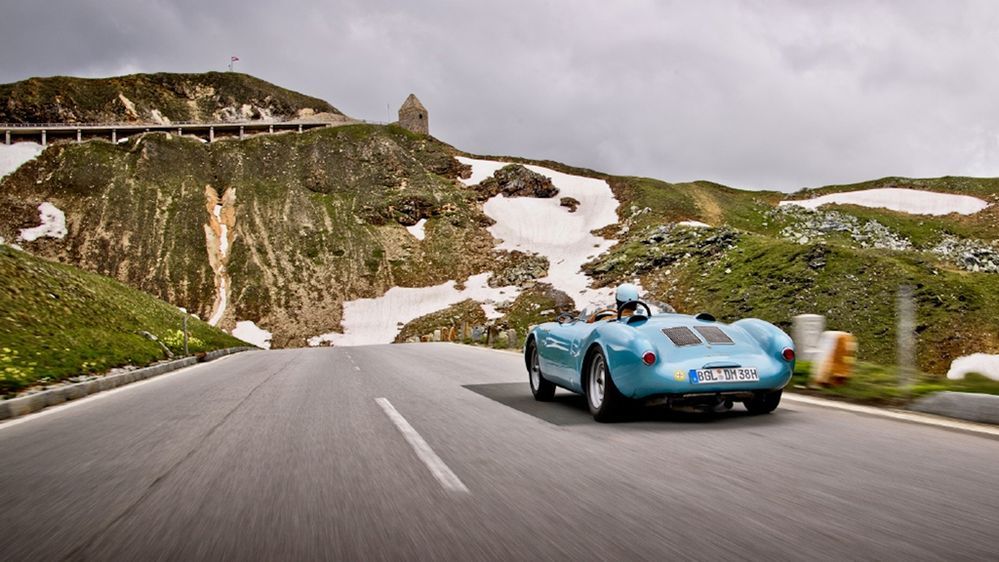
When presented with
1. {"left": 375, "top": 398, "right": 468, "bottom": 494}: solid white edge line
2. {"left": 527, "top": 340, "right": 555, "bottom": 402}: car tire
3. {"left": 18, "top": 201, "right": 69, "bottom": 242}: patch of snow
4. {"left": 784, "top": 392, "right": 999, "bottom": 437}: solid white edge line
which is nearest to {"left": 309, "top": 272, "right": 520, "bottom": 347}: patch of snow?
{"left": 18, "top": 201, "right": 69, "bottom": 242}: patch of snow

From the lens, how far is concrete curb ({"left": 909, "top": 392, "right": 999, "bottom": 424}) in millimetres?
6308

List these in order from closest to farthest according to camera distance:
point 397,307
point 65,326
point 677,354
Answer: point 677,354 < point 65,326 < point 397,307

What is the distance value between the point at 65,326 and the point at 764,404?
54.0 ft

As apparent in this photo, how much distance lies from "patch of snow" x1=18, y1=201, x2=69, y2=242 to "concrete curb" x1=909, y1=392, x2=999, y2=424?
228ft

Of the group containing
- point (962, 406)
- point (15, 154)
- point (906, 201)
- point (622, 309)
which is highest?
point (15, 154)

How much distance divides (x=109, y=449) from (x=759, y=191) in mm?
79786

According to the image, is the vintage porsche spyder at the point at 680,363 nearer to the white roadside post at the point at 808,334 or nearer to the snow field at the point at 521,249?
the white roadside post at the point at 808,334

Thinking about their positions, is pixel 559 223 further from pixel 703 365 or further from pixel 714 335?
pixel 703 365

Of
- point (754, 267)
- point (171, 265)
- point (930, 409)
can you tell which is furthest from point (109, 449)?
point (171, 265)

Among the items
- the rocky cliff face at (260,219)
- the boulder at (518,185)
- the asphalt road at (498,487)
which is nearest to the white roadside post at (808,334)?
the asphalt road at (498,487)

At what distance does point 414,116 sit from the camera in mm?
91625

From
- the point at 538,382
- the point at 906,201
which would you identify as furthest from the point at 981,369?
the point at 906,201

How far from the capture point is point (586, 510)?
358 cm

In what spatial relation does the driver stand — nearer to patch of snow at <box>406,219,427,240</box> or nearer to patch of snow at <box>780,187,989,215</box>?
patch of snow at <box>406,219,427,240</box>
